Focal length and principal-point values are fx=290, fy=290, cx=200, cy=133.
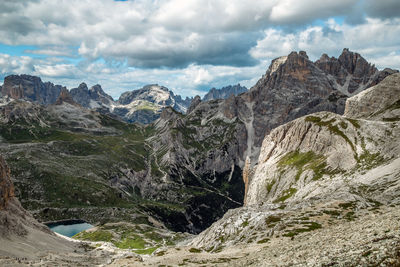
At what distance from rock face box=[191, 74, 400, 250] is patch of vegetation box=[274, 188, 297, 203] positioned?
0.51 meters

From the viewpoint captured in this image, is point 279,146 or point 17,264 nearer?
point 17,264

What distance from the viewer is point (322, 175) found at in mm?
126125

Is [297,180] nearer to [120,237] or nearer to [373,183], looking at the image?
[373,183]

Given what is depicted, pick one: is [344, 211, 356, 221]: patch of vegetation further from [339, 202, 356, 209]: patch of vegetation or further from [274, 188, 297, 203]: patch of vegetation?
[274, 188, 297, 203]: patch of vegetation

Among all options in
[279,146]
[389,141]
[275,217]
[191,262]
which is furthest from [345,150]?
[191,262]

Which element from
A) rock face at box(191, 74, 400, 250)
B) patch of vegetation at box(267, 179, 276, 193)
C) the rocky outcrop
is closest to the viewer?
rock face at box(191, 74, 400, 250)

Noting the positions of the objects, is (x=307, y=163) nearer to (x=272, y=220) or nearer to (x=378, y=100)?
(x=378, y=100)

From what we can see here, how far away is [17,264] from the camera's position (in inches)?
2525

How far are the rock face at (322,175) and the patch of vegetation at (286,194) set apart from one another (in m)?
0.51

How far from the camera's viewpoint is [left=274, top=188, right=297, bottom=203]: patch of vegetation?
420ft

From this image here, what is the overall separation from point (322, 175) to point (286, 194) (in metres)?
17.9

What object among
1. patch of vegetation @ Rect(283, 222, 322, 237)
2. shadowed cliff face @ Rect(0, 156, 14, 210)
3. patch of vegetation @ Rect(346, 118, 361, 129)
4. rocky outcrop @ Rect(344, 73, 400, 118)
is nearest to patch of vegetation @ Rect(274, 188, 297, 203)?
patch of vegetation @ Rect(346, 118, 361, 129)

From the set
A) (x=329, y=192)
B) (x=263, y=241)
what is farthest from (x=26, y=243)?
(x=329, y=192)

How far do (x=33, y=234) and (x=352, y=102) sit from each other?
19677 centimetres
